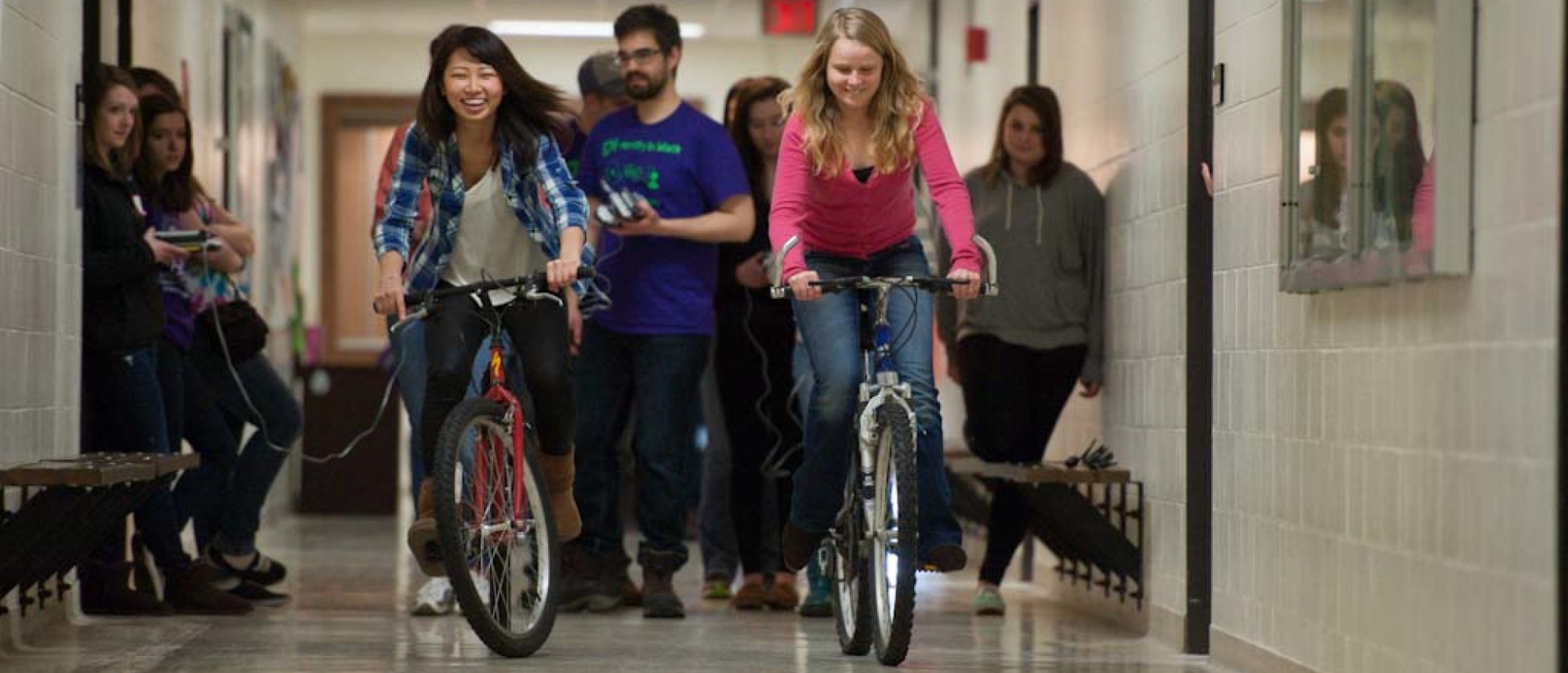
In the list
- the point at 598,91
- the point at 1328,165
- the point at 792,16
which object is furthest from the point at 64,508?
the point at 792,16

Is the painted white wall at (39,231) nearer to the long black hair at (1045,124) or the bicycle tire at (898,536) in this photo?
the bicycle tire at (898,536)

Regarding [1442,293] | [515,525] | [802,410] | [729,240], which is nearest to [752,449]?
[802,410]

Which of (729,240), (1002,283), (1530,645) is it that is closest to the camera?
(1530,645)

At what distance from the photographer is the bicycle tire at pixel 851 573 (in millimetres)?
4844

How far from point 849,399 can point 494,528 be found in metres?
0.77

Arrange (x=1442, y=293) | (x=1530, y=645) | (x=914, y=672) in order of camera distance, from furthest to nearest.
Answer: (x=914, y=672), (x=1442, y=293), (x=1530, y=645)

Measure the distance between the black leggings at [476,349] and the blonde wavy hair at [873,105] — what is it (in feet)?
2.15

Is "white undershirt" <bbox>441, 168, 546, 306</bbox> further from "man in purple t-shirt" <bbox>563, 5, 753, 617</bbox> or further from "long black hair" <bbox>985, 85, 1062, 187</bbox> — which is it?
"long black hair" <bbox>985, 85, 1062, 187</bbox>

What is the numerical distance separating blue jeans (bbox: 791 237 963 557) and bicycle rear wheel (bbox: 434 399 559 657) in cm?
56

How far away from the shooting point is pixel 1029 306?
657cm

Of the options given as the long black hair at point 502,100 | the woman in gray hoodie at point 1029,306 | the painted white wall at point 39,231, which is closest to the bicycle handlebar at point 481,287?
the long black hair at point 502,100

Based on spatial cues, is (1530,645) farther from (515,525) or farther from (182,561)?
(182,561)

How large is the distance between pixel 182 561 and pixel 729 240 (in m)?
1.66

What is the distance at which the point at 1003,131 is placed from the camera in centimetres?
673
